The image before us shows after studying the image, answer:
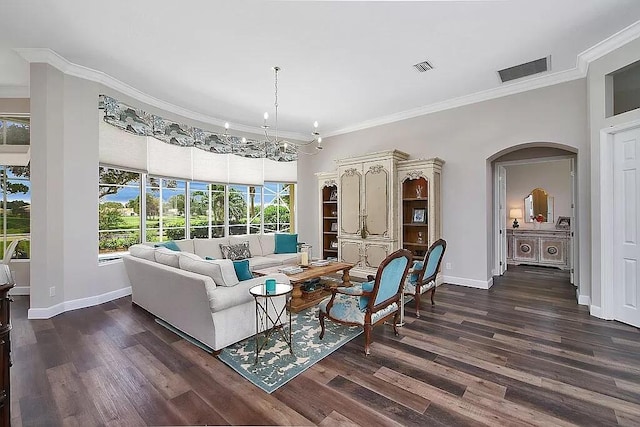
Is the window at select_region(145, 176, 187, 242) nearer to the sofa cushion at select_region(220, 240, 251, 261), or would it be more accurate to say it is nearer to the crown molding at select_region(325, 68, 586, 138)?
the sofa cushion at select_region(220, 240, 251, 261)

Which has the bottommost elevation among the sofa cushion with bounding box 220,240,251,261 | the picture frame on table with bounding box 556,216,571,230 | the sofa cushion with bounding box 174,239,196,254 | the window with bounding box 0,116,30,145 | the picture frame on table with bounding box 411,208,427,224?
the sofa cushion with bounding box 220,240,251,261

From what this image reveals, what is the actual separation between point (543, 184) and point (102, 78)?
9.58m

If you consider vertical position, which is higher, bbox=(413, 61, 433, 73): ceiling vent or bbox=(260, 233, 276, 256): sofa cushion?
bbox=(413, 61, 433, 73): ceiling vent

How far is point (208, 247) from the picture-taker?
5.17m

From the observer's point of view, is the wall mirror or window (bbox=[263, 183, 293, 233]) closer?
window (bbox=[263, 183, 293, 233])

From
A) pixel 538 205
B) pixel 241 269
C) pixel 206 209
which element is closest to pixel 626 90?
pixel 538 205

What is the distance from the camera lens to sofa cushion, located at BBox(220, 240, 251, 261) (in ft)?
17.3

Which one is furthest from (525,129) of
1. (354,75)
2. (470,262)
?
(354,75)

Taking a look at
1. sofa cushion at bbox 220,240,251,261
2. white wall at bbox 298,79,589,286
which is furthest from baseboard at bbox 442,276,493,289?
sofa cushion at bbox 220,240,251,261

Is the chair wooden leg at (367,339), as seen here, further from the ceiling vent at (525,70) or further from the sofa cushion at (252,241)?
the ceiling vent at (525,70)

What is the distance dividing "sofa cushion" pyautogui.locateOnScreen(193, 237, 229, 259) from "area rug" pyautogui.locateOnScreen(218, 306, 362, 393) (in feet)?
8.02

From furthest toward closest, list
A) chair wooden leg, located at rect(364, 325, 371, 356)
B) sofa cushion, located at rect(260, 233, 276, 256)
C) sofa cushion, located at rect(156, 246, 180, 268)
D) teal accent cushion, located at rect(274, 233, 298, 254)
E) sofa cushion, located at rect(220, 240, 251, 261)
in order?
teal accent cushion, located at rect(274, 233, 298, 254) → sofa cushion, located at rect(260, 233, 276, 256) → sofa cushion, located at rect(220, 240, 251, 261) → sofa cushion, located at rect(156, 246, 180, 268) → chair wooden leg, located at rect(364, 325, 371, 356)

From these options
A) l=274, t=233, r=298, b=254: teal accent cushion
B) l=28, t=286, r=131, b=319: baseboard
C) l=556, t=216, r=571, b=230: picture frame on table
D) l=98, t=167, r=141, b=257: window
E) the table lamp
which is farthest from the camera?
the table lamp

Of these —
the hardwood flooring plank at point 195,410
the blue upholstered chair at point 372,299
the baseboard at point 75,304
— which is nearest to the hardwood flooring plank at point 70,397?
the hardwood flooring plank at point 195,410
